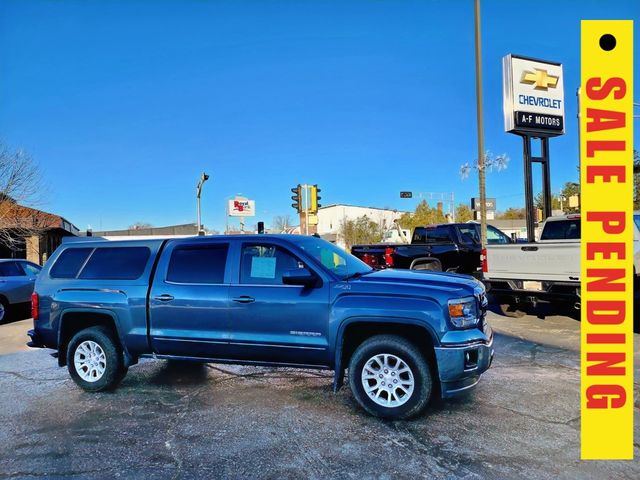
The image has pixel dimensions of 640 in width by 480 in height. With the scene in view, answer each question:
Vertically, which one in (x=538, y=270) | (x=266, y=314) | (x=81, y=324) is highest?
(x=538, y=270)

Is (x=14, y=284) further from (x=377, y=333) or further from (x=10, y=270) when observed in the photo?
(x=377, y=333)

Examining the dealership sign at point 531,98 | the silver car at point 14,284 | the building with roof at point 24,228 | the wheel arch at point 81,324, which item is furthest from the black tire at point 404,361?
the building with roof at point 24,228

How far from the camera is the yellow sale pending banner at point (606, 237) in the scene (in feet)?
3.93

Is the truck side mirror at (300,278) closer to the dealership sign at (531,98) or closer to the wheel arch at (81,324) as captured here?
the wheel arch at (81,324)

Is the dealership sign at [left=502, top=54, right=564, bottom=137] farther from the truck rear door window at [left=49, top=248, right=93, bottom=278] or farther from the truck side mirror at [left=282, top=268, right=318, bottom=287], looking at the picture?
the truck rear door window at [left=49, top=248, right=93, bottom=278]

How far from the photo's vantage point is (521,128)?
12117 mm

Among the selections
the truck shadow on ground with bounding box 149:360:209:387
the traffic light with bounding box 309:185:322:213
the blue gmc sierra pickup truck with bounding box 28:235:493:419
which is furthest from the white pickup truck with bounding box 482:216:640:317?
the traffic light with bounding box 309:185:322:213

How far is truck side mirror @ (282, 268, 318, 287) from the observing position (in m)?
4.41

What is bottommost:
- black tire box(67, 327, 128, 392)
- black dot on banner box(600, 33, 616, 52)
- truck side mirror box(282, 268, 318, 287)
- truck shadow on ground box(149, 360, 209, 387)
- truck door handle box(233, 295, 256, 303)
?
truck shadow on ground box(149, 360, 209, 387)

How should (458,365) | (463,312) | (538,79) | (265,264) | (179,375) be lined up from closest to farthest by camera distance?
(458,365)
(463,312)
(265,264)
(179,375)
(538,79)

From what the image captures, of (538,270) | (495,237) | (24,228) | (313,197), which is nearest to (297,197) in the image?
(313,197)

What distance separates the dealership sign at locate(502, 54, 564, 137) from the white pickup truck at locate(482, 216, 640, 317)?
3722 mm

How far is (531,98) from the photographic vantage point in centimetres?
1235

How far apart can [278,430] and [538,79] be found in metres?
12.3
